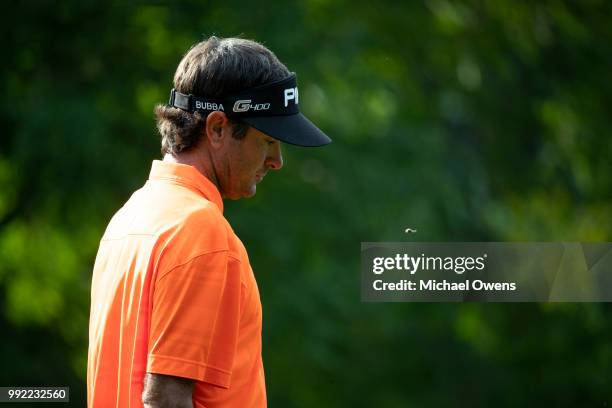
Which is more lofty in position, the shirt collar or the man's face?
the man's face

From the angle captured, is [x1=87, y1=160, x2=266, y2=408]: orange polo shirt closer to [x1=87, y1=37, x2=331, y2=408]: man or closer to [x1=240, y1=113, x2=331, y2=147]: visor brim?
[x1=87, y1=37, x2=331, y2=408]: man

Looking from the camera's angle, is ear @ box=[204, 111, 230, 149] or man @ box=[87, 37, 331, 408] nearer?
man @ box=[87, 37, 331, 408]

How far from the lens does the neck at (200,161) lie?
1.94 m

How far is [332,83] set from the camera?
6.94 metres

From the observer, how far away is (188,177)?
1.88 metres

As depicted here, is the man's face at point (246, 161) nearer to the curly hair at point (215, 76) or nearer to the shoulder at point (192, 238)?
the curly hair at point (215, 76)

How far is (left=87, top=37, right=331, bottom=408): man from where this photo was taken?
66.4 inches

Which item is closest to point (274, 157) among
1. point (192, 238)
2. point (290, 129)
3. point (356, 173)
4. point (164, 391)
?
point (290, 129)

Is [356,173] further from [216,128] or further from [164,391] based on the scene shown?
[164,391]

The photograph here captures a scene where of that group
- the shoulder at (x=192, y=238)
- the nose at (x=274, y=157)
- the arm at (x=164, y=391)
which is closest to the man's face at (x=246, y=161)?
the nose at (x=274, y=157)

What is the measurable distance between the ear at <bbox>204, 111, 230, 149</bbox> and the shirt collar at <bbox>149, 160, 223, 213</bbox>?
3.1 inches

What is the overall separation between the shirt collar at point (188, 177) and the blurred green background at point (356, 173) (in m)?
4.30

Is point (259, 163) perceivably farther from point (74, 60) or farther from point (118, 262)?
point (74, 60)

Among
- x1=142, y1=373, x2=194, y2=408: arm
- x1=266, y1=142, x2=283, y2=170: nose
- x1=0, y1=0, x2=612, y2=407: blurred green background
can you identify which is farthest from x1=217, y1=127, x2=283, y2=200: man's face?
x1=0, y1=0, x2=612, y2=407: blurred green background
